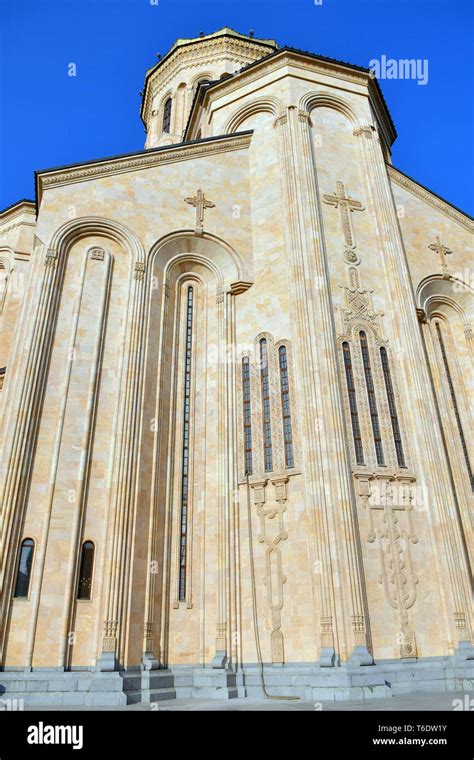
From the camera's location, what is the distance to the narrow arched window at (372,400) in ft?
44.1

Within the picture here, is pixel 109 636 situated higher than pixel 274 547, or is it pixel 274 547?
pixel 274 547

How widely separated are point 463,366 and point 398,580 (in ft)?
28.7

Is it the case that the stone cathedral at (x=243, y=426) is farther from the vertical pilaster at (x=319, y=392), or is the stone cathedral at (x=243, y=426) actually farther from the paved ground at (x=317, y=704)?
the paved ground at (x=317, y=704)

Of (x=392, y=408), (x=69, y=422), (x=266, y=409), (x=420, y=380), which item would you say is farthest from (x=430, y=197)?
(x=69, y=422)

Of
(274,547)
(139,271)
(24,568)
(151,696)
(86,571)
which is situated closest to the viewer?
(151,696)

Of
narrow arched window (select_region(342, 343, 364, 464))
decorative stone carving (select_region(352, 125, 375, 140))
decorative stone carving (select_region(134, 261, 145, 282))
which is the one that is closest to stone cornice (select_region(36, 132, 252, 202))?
decorative stone carving (select_region(134, 261, 145, 282))

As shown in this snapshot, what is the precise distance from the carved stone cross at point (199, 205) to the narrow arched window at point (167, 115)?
16.4m

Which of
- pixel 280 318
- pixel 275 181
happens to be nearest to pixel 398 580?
pixel 280 318

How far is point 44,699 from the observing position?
10.0 m

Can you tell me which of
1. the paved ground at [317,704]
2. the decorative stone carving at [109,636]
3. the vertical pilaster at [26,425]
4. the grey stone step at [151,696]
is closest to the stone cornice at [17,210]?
the vertical pilaster at [26,425]

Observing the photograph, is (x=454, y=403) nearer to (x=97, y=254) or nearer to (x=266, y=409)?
Result: (x=266, y=409)

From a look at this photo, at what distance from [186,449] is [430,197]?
1300 centimetres

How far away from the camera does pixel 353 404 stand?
1377 centimetres
